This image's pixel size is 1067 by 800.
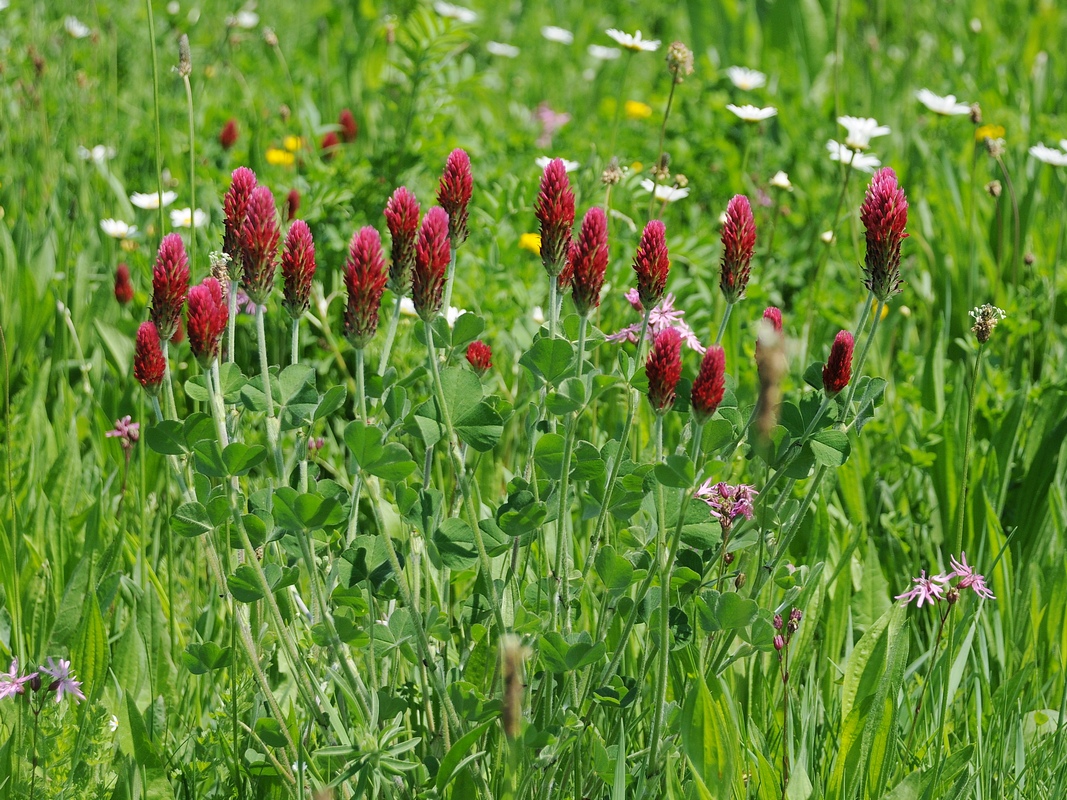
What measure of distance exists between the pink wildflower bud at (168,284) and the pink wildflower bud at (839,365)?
2.68ft

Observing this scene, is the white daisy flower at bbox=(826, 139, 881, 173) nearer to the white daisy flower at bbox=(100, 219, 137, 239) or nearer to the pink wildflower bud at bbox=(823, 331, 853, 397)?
the pink wildflower bud at bbox=(823, 331, 853, 397)

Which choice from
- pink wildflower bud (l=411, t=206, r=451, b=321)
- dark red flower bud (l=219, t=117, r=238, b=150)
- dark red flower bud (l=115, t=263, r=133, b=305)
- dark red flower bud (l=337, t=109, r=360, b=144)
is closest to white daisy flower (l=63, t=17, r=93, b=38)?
dark red flower bud (l=219, t=117, r=238, b=150)

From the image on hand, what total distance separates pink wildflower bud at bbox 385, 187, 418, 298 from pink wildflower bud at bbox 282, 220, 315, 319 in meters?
0.11

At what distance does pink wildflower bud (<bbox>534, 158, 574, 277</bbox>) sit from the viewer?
1.47 m

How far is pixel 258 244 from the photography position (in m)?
1.40

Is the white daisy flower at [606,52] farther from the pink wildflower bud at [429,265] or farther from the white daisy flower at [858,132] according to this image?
the pink wildflower bud at [429,265]

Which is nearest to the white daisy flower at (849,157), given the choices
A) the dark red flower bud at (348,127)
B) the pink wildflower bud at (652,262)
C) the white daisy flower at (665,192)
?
the white daisy flower at (665,192)

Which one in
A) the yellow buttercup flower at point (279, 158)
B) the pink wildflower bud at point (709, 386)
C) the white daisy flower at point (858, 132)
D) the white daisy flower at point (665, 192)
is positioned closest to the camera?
the pink wildflower bud at point (709, 386)

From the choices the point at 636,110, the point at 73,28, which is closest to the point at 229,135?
the point at 73,28

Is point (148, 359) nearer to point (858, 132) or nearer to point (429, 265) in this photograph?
point (429, 265)

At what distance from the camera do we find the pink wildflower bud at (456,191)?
151 centimetres

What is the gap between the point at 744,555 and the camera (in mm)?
1707

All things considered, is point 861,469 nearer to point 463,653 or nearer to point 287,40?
point 463,653

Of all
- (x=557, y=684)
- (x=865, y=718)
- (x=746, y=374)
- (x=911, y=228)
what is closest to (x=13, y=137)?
(x=746, y=374)
